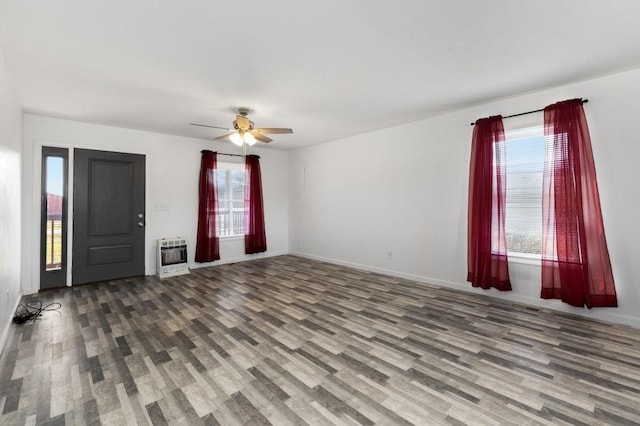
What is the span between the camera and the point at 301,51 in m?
2.51

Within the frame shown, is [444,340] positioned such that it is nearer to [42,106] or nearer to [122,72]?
[122,72]

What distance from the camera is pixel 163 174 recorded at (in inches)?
211

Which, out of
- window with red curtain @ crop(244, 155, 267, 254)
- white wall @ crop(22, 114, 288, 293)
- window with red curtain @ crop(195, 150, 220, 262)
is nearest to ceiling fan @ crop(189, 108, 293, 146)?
window with red curtain @ crop(195, 150, 220, 262)

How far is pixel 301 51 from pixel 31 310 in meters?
4.35

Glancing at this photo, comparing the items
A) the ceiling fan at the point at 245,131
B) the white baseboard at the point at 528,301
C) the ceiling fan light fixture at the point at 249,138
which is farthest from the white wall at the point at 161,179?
the white baseboard at the point at 528,301

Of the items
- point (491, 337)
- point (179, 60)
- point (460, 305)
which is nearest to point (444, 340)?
point (491, 337)

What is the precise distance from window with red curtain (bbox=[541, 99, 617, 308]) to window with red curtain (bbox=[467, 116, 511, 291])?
45 centimetres

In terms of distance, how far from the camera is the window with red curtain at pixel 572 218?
303 cm

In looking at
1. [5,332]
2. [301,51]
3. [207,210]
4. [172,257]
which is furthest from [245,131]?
[5,332]

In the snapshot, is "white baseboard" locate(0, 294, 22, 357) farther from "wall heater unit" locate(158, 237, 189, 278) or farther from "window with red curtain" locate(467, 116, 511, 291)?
"window with red curtain" locate(467, 116, 511, 291)

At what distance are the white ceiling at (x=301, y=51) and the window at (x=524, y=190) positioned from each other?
0.62 metres

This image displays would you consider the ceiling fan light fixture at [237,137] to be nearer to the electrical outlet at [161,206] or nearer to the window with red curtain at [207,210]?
the window with red curtain at [207,210]

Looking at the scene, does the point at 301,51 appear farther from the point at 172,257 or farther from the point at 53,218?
the point at 53,218

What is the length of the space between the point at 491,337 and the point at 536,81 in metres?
2.77
